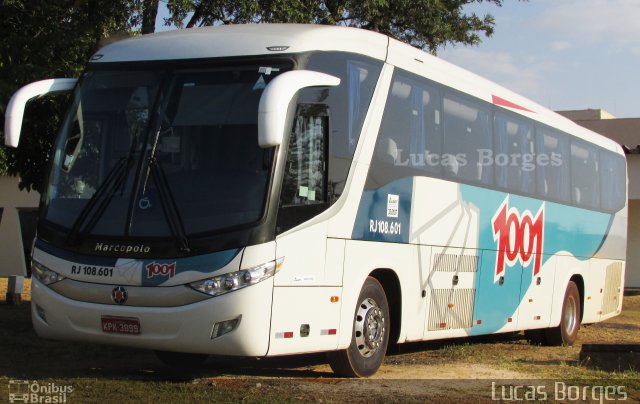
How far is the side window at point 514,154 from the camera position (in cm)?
1342

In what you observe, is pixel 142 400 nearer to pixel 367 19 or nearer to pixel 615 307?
pixel 367 19

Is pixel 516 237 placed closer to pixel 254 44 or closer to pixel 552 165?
pixel 552 165

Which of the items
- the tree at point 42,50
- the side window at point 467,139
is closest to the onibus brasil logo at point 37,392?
the tree at point 42,50

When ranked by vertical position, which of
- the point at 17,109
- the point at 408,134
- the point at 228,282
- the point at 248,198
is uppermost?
the point at 408,134

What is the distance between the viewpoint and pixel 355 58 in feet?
31.9

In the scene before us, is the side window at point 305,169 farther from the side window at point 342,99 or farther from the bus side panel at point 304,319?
the bus side panel at point 304,319

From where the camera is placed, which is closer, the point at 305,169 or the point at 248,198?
the point at 248,198

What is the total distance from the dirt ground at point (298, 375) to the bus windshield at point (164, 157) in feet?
4.80

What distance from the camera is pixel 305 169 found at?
8852 millimetres

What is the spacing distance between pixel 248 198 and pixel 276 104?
1.00 meters

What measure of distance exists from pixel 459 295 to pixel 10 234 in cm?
2409

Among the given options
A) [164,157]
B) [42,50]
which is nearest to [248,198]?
[164,157]

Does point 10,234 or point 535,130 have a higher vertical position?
point 535,130

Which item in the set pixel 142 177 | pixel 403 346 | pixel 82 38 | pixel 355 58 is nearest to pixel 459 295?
pixel 403 346
